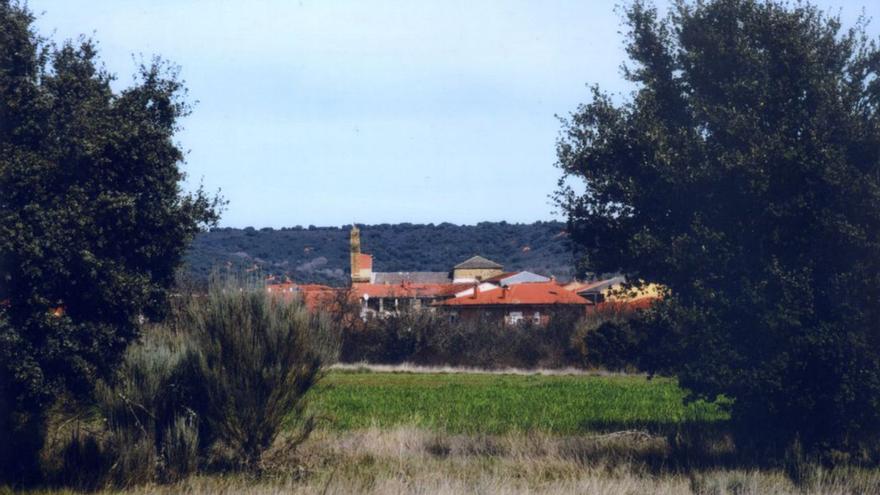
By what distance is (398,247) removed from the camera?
6107 inches

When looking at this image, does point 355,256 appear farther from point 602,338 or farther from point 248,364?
point 248,364

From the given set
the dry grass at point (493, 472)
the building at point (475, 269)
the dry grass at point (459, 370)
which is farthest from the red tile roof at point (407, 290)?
the dry grass at point (493, 472)

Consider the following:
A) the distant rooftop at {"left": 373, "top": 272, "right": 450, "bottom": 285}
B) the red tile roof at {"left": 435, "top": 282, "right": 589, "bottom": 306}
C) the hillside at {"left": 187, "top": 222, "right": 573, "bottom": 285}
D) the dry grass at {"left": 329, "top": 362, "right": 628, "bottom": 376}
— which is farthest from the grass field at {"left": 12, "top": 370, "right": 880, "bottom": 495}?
A: the hillside at {"left": 187, "top": 222, "right": 573, "bottom": 285}

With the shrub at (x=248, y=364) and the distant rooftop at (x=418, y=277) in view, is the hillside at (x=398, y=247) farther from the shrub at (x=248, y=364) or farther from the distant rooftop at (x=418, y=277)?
the shrub at (x=248, y=364)

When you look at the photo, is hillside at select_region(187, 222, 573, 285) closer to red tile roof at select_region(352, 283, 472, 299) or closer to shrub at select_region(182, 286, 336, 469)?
red tile roof at select_region(352, 283, 472, 299)

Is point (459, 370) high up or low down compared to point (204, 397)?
down

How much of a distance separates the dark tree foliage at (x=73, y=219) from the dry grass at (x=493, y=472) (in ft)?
6.66

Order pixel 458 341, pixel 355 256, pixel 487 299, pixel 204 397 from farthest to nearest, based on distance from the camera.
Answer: pixel 355 256, pixel 487 299, pixel 458 341, pixel 204 397

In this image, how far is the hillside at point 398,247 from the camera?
127 m

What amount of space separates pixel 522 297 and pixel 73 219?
62166 mm

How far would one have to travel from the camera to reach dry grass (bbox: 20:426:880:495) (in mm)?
13602

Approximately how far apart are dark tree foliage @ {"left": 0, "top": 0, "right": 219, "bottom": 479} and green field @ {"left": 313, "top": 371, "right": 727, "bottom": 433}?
3.33m

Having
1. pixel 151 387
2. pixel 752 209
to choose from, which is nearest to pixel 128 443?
pixel 151 387

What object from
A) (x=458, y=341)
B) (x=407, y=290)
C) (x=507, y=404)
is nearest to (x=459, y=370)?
(x=458, y=341)
